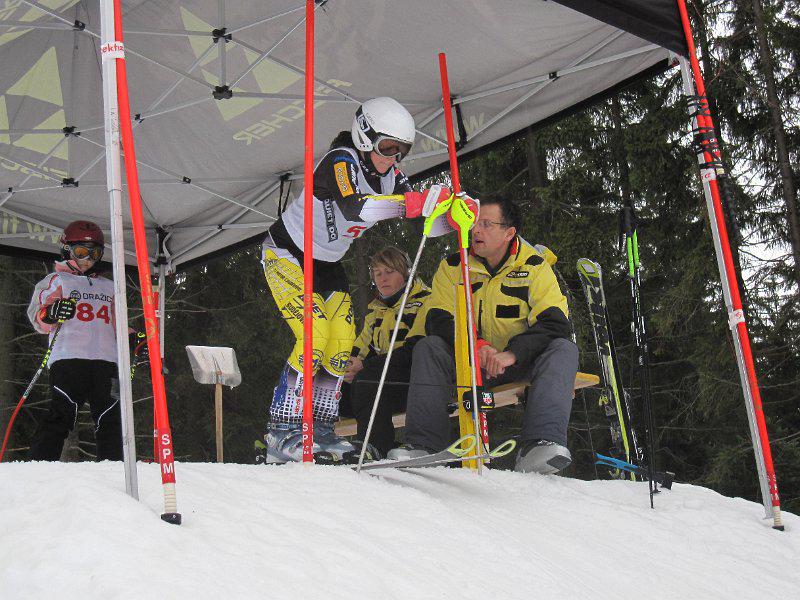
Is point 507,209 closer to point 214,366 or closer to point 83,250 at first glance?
point 214,366

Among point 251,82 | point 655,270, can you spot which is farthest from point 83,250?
point 655,270

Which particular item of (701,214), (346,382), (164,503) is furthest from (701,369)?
(164,503)

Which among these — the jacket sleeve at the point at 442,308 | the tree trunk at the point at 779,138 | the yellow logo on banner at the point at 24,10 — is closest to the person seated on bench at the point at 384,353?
the jacket sleeve at the point at 442,308

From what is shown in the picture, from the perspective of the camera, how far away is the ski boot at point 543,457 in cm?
405

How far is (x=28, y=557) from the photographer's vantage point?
6.01ft

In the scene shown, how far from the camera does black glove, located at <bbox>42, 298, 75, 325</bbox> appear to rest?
472 centimetres

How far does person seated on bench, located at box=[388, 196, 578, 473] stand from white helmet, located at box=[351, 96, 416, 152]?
32.8 inches

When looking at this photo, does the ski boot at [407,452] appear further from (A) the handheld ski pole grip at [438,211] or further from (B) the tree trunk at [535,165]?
(B) the tree trunk at [535,165]

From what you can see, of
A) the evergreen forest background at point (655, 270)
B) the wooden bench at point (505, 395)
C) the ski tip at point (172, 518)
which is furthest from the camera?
the evergreen forest background at point (655, 270)

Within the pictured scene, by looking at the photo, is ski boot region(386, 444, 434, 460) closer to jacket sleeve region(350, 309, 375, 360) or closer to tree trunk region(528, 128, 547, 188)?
jacket sleeve region(350, 309, 375, 360)

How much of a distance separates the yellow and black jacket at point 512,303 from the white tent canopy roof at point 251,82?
1.30 metres

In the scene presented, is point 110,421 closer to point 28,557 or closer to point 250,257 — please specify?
point 28,557

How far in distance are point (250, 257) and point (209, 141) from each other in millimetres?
9431

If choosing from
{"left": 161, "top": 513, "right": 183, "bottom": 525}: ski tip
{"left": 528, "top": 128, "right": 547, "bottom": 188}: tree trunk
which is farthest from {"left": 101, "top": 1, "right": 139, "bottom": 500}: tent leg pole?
{"left": 528, "top": 128, "right": 547, "bottom": 188}: tree trunk
